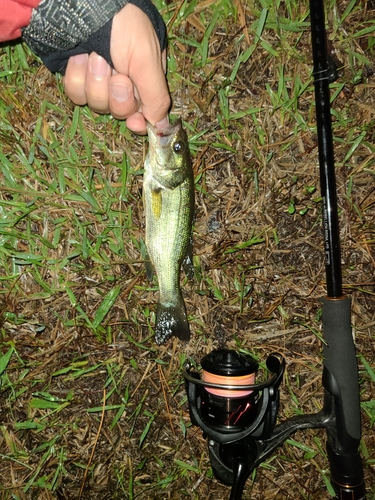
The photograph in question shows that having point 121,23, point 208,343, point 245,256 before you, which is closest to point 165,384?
point 208,343

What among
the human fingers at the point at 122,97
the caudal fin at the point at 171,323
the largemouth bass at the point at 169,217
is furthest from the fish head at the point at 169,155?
the caudal fin at the point at 171,323

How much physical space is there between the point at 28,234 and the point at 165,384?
4.76 feet

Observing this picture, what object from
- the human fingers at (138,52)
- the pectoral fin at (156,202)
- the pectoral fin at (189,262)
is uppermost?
the human fingers at (138,52)

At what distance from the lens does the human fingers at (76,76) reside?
8.15 feet

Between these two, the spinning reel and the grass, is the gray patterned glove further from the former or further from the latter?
the spinning reel

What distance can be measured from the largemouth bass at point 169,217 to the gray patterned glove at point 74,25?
1.91ft

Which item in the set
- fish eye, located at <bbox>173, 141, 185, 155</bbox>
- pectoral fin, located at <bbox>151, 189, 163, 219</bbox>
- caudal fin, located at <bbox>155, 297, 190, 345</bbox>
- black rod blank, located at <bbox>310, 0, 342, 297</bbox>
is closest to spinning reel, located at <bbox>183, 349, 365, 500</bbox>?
caudal fin, located at <bbox>155, 297, 190, 345</bbox>

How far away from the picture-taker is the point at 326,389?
8.76ft

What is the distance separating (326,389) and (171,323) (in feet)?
3.63

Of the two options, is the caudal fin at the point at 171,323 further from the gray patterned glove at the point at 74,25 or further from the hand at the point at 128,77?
the gray patterned glove at the point at 74,25

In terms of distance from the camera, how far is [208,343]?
299 cm

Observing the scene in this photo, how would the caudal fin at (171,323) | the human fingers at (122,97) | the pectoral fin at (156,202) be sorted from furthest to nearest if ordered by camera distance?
the caudal fin at (171,323)
the pectoral fin at (156,202)
the human fingers at (122,97)

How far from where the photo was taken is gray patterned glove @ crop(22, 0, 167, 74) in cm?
211

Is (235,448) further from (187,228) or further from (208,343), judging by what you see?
(187,228)
